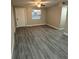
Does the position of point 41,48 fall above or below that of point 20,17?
below

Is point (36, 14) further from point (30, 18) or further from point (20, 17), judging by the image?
point (20, 17)

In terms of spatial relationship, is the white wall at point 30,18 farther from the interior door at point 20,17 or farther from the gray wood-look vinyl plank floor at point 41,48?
the gray wood-look vinyl plank floor at point 41,48

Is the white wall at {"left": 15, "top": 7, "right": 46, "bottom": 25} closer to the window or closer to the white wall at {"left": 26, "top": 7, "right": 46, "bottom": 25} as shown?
the white wall at {"left": 26, "top": 7, "right": 46, "bottom": 25}

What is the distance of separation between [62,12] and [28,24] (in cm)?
497

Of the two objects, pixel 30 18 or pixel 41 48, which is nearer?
pixel 41 48

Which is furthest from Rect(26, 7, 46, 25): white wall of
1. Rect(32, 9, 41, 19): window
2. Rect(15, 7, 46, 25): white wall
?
Rect(32, 9, 41, 19): window

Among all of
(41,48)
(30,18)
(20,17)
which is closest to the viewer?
(41,48)

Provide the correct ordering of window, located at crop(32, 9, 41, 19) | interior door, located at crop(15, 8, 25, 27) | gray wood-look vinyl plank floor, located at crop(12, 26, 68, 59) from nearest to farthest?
gray wood-look vinyl plank floor, located at crop(12, 26, 68, 59)
interior door, located at crop(15, 8, 25, 27)
window, located at crop(32, 9, 41, 19)

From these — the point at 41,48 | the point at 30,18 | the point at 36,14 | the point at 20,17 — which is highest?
the point at 36,14

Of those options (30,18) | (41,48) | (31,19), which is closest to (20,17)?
(30,18)

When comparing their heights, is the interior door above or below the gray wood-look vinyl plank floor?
above
